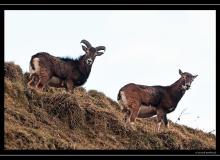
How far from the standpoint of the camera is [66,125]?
22.6 meters

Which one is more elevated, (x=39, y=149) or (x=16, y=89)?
(x=16, y=89)

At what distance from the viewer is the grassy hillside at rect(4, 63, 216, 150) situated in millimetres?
20919

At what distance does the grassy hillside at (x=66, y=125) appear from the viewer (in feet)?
68.6

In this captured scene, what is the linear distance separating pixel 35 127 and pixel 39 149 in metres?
1.67

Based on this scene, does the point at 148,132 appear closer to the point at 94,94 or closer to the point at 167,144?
the point at 167,144
